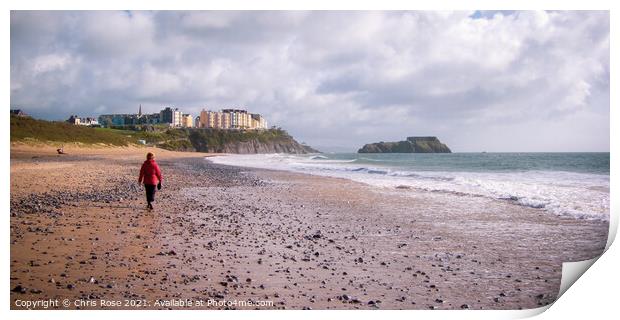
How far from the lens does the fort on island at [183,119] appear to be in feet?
26.7

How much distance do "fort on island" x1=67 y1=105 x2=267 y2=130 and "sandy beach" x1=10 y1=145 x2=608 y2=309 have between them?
134cm

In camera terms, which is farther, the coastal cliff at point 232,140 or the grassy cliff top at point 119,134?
the coastal cliff at point 232,140

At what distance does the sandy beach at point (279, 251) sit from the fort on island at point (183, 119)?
134cm

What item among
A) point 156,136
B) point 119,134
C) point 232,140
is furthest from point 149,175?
point 156,136

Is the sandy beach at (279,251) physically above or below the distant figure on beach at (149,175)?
below

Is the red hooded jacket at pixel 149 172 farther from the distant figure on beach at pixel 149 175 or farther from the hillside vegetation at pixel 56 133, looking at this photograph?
the hillside vegetation at pixel 56 133

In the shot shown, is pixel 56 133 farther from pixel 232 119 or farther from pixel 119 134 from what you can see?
pixel 119 134

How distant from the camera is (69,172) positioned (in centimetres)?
1128

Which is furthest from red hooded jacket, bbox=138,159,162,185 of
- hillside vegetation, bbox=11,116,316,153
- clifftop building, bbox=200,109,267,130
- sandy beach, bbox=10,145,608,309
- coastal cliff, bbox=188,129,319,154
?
coastal cliff, bbox=188,129,319,154

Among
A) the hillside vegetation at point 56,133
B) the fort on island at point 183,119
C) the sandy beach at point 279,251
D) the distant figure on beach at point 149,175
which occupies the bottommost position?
the sandy beach at point 279,251

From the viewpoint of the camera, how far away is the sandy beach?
4.07 meters

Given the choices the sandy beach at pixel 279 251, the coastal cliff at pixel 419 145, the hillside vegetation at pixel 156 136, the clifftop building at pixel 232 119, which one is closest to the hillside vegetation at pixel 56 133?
the hillside vegetation at pixel 156 136

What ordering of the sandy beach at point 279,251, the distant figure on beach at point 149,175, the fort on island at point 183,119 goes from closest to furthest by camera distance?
1. the sandy beach at point 279,251
2. the distant figure on beach at point 149,175
3. the fort on island at point 183,119

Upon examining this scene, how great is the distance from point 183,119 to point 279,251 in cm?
571
